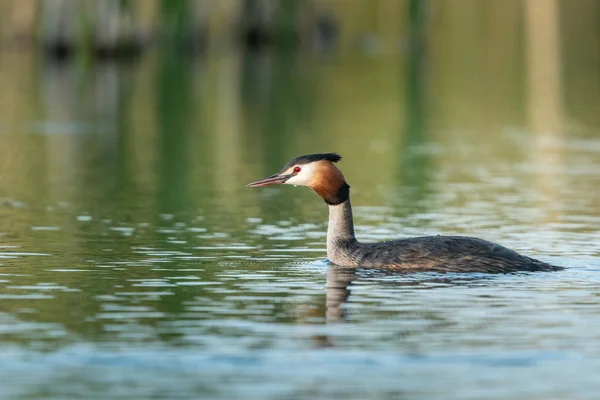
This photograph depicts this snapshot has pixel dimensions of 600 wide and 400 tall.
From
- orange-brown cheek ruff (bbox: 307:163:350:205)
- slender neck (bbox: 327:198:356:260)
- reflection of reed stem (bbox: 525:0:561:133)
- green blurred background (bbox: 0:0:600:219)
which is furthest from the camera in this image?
reflection of reed stem (bbox: 525:0:561:133)

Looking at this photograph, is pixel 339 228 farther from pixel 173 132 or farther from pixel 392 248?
pixel 173 132

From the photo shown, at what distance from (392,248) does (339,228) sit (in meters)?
0.83

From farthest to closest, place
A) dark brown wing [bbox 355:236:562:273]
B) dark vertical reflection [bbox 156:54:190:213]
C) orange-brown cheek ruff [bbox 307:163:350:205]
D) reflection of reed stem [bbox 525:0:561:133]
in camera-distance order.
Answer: reflection of reed stem [bbox 525:0:561:133] < dark vertical reflection [bbox 156:54:190:213] < orange-brown cheek ruff [bbox 307:163:350:205] < dark brown wing [bbox 355:236:562:273]

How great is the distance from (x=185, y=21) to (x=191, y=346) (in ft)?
148

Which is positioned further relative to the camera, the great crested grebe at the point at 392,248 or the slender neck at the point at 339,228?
the slender neck at the point at 339,228

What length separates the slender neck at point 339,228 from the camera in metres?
16.2

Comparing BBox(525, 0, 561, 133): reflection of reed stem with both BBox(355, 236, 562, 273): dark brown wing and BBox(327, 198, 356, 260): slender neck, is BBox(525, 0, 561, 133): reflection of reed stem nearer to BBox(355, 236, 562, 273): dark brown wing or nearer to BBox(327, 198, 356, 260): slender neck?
BBox(327, 198, 356, 260): slender neck

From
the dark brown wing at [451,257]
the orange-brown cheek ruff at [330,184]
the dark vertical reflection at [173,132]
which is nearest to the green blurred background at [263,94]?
the dark vertical reflection at [173,132]

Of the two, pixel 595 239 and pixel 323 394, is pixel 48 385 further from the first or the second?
pixel 595 239

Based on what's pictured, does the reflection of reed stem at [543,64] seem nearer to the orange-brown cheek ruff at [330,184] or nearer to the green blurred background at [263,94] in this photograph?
the green blurred background at [263,94]

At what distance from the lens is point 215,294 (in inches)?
551

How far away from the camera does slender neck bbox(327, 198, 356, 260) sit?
1623cm

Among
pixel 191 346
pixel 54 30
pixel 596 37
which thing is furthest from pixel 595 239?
pixel 596 37

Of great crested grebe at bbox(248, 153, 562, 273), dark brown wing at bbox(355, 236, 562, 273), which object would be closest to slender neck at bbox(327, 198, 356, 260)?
great crested grebe at bbox(248, 153, 562, 273)
